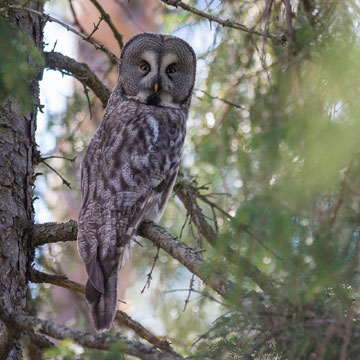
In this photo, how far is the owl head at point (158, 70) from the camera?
4.30 m

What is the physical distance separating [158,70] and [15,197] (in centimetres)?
169

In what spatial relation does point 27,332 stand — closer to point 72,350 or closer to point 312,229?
point 72,350

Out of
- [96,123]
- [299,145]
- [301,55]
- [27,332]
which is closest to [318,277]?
[299,145]

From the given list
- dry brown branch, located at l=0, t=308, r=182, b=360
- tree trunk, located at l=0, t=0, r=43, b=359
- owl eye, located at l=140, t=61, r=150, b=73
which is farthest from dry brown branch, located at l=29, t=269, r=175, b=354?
owl eye, located at l=140, t=61, r=150, b=73

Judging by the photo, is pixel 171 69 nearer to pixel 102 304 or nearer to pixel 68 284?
pixel 68 284

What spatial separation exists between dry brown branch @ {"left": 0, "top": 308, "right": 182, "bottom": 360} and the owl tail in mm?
618

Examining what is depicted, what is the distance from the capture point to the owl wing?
3055mm

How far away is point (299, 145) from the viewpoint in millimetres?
1988

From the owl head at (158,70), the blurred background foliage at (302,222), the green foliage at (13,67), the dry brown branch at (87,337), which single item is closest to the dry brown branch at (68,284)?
the dry brown branch at (87,337)

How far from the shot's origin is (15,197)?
322cm

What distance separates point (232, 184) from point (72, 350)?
2413 mm

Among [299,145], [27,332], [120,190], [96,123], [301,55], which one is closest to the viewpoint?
[299,145]

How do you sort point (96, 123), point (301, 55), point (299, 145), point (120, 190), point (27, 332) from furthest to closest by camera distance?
1. point (96, 123)
2. point (120, 190)
3. point (27, 332)
4. point (301, 55)
5. point (299, 145)

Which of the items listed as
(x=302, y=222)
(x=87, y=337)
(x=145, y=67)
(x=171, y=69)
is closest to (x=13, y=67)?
(x=87, y=337)
